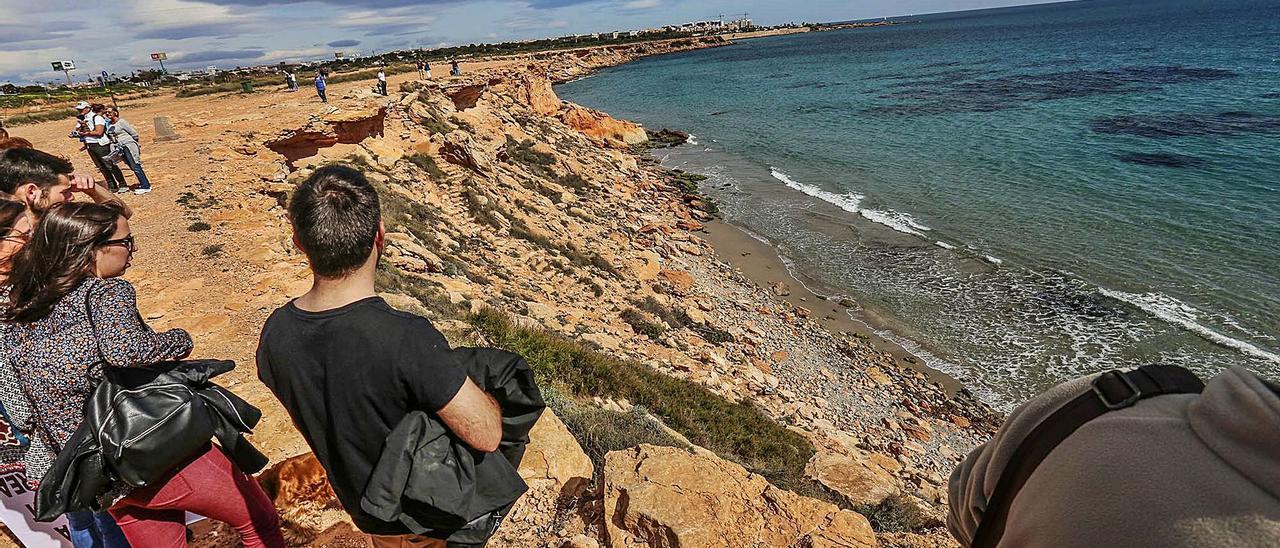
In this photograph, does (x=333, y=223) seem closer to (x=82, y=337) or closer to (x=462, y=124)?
(x=82, y=337)

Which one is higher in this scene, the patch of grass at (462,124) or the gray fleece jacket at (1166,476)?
the patch of grass at (462,124)

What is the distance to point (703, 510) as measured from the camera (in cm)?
369

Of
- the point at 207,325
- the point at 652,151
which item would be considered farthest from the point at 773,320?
the point at 652,151

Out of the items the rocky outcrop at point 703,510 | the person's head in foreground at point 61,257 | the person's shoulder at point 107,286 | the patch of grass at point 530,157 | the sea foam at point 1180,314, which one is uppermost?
the person's head in foreground at point 61,257

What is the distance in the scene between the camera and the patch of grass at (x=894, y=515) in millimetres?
4845

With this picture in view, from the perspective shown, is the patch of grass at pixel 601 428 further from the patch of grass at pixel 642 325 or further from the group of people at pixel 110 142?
the group of people at pixel 110 142

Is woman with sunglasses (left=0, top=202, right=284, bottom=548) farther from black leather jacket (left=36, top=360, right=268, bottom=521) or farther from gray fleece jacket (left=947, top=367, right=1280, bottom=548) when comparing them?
gray fleece jacket (left=947, top=367, right=1280, bottom=548)

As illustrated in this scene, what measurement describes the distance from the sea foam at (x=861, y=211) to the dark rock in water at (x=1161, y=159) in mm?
10405

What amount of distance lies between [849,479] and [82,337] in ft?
19.7

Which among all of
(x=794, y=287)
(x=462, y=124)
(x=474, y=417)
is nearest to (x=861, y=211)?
(x=794, y=287)

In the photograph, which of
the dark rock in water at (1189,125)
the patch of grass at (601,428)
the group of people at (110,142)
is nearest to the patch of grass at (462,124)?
the group of people at (110,142)

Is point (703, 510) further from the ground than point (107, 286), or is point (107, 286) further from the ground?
point (107, 286)

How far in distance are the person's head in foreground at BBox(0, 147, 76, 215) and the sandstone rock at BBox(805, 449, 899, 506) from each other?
656 centimetres

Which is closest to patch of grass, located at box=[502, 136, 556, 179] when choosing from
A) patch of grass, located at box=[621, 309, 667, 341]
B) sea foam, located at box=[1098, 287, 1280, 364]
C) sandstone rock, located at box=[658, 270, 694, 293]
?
sandstone rock, located at box=[658, 270, 694, 293]
